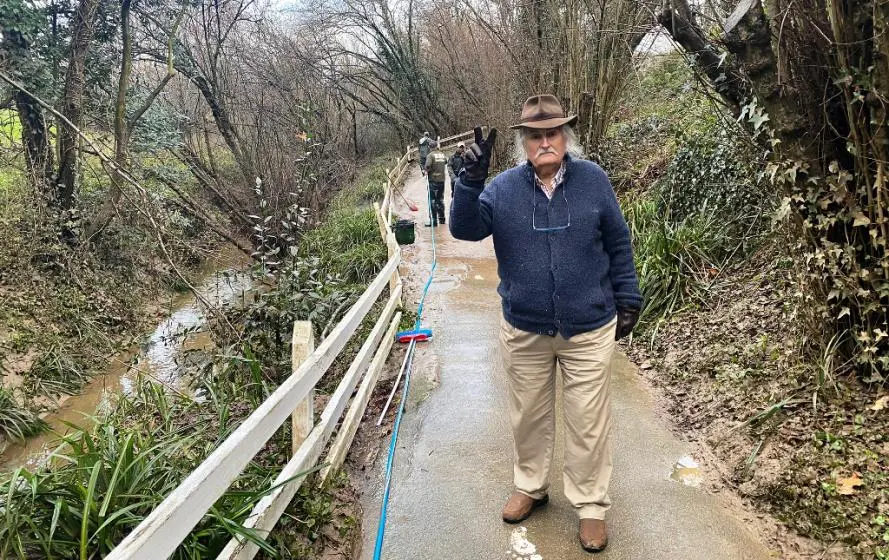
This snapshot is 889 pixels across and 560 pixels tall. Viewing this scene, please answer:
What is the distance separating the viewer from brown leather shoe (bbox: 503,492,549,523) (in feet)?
10.5

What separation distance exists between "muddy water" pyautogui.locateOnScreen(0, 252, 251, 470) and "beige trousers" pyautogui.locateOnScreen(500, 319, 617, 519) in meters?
3.94

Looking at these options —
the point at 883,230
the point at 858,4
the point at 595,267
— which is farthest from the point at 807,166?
the point at 595,267

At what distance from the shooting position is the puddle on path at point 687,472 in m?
3.69

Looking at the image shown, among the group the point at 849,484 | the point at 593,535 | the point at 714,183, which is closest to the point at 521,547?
the point at 593,535

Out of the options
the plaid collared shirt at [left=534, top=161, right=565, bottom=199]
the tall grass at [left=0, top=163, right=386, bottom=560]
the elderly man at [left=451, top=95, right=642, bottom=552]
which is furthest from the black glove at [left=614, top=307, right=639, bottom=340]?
the tall grass at [left=0, top=163, right=386, bottom=560]

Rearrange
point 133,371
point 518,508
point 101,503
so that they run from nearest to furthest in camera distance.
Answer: point 101,503 < point 518,508 < point 133,371

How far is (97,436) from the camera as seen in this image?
11.9ft

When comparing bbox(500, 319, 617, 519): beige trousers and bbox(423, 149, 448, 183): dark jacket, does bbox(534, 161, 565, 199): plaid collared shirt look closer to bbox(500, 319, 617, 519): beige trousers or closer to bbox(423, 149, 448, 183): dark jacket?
bbox(500, 319, 617, 519): beige trousers

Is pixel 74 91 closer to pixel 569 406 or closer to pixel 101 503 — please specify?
pixel 101 503

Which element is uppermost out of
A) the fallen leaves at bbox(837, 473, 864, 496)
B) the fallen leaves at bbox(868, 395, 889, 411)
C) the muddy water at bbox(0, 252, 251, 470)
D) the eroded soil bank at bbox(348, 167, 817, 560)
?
the fallen leaves at bbox(868, 395, 889, 411)

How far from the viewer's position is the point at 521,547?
10.0 ft

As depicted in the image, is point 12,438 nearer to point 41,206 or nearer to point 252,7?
point 41,206

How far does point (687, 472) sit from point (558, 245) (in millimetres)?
1924

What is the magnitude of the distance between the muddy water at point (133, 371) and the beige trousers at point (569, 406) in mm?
3940
